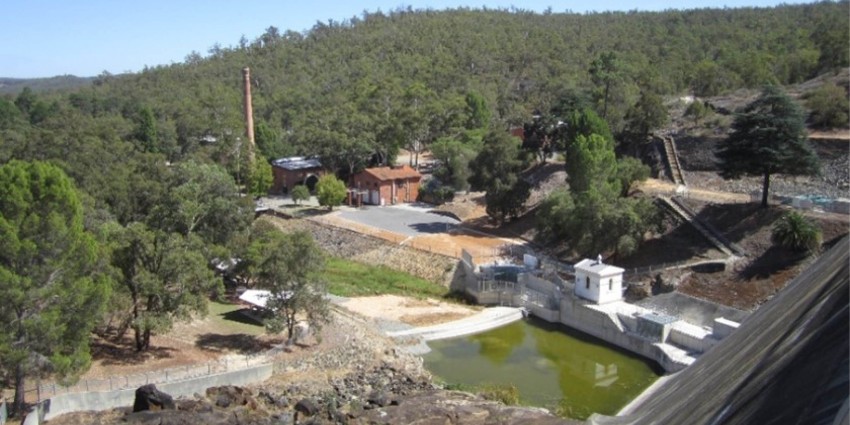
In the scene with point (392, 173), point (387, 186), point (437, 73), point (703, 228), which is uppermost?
point (437, 73)

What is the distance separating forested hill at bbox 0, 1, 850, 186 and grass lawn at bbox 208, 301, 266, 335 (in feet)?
72.5

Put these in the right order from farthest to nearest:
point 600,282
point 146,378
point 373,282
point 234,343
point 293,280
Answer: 1. point 373,282
2. point 600,282
3. point 234,343
4. point 293,280
5. point 146,378

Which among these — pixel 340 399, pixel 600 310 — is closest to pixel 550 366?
pixel 600 310

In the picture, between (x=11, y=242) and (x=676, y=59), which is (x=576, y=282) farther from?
(x=676, y=59)

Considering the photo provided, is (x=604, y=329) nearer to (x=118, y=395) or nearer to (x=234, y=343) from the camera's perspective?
(x=234, y=343)

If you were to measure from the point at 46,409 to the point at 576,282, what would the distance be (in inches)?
723

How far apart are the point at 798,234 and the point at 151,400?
22.9 metres

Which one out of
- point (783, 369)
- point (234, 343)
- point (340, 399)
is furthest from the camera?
point (234, 343)

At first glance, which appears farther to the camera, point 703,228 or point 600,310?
point 703,228

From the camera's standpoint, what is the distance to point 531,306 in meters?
29.2

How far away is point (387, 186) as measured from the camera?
46.6 m

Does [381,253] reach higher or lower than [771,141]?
lower

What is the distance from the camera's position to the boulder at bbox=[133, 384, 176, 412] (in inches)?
696

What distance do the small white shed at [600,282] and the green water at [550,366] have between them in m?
1.55
